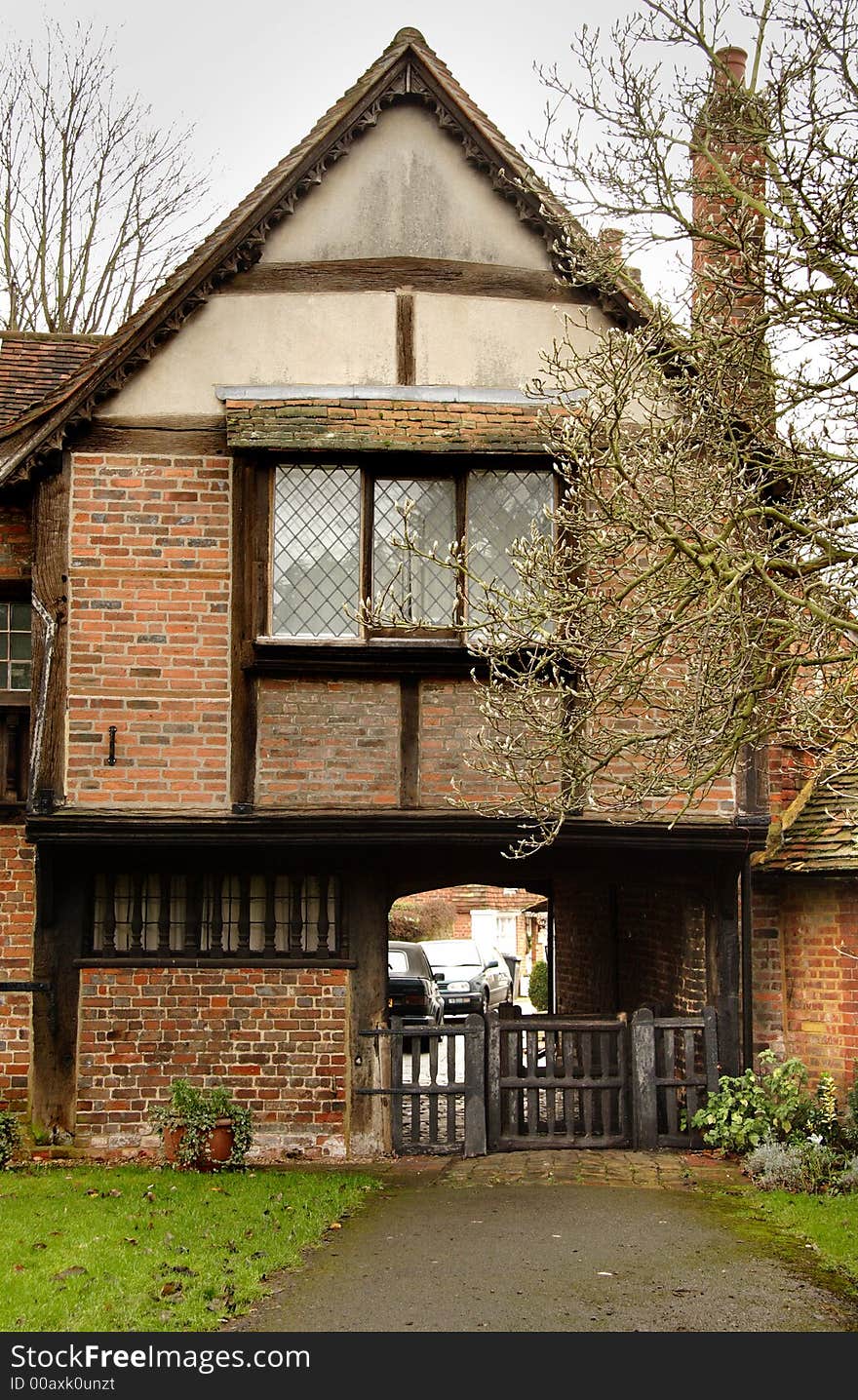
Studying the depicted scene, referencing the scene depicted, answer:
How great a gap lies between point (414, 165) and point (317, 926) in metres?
6.44

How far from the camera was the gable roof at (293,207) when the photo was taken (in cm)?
1123

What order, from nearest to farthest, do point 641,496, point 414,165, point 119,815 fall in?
point 641,496
point 119,815
point 414,165

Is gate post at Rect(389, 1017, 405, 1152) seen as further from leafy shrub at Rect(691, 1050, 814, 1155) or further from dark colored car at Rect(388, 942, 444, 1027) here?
dark colored car at Rect(388, 942, 444, 1027)

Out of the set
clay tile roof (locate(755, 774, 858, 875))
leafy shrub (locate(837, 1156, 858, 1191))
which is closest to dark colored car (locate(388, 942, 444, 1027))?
clay tile roof (locate(755, 774, 858, 875))

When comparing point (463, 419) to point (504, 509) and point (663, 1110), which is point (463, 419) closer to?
point (504, 509)

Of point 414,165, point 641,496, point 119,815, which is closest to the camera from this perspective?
point 641,496

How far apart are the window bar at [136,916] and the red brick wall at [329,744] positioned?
169 centimetres

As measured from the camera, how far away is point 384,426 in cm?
1119

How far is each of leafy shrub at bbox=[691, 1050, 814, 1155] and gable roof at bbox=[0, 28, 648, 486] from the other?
6.32m

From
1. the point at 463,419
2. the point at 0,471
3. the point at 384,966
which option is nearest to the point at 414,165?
the point at 463,419

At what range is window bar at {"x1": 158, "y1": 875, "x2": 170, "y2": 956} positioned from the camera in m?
11.9

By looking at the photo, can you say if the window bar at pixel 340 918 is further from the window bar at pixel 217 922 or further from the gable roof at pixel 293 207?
the gable roof at pixel 293 207

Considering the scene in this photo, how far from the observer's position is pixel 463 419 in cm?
1125

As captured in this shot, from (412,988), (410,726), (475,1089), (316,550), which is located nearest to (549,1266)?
(475,1089)
